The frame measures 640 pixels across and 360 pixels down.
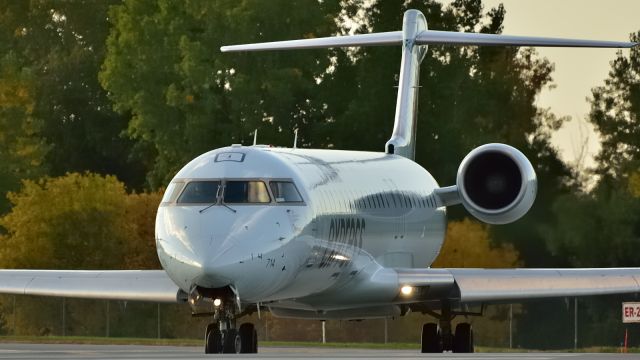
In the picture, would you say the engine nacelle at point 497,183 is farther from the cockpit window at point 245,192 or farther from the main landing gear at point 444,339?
the cockpit window at point 245,192

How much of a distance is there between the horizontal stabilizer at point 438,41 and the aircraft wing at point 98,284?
26.9 feet

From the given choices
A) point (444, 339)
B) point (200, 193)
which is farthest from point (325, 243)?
point (444, 339)

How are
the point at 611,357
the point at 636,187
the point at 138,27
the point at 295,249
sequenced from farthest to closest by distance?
the point at 138,27 → the point at 636,187 → the point at 295,249 → the point at 611,357

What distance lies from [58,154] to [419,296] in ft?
151

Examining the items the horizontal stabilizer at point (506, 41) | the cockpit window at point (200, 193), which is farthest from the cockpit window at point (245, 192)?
the horizontal stabilizer at point (506, 41)

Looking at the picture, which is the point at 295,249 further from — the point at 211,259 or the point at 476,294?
the point at 476,294

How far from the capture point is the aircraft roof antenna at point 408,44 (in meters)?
39.2

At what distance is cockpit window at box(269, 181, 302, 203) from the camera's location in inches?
1182

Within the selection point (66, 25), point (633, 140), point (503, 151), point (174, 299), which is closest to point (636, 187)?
point (633, 140)

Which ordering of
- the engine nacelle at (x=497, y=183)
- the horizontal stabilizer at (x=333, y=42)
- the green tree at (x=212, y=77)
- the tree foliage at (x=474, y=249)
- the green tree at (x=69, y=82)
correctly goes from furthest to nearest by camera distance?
the green tree at (x=69, y=82), the green tree at (x=212, y=77), the tree foliage at (x=474, y=249), the horizontal stabilizer at (x=333, y=42), the engine nacelle at (x=497, y=183)

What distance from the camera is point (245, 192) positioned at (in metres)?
29.6

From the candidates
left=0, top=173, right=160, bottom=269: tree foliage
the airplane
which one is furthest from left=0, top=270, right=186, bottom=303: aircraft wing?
left=0, top=173, right=160, bottom=269: tree foliage

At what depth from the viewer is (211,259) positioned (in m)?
27.9

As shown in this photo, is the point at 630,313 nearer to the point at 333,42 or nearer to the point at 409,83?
the point at 409,83
